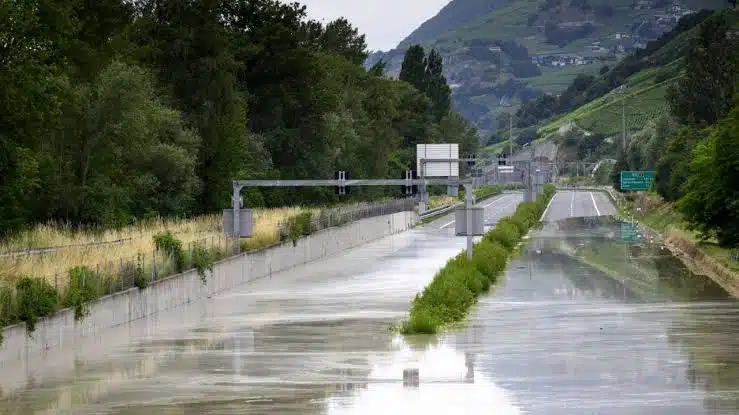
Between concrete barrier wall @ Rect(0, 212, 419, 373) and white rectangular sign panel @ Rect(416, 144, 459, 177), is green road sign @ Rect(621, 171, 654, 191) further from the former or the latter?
concrete barrier wall @ Rect(0, 212, 419, 373)

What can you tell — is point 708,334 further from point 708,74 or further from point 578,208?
point 578,208

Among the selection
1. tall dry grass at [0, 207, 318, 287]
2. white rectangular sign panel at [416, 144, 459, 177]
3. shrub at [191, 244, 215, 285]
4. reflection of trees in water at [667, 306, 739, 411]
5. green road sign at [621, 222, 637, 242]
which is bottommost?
green road sign at [621, 222, 637, 242]

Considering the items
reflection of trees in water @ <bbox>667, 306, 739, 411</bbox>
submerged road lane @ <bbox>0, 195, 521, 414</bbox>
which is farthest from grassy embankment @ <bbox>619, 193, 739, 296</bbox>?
submerged road lane @ <bbox>0, 195, 521, 414</bbox>

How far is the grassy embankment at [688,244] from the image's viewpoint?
182ft

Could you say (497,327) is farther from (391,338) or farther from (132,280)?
(132,280)

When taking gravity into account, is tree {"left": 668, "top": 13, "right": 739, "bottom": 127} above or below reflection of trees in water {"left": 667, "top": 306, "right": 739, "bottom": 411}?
above

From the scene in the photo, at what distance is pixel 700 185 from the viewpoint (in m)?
66.9

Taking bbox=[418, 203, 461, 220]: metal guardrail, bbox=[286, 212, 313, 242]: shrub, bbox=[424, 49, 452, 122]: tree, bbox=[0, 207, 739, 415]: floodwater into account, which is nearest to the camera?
bbox=[0, 207, 739, 415]: floodwater

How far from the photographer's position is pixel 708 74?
129875 millimetres

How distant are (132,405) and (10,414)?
1.72 metres

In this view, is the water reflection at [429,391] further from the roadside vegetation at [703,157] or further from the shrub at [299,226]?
the shrub at [299,226]

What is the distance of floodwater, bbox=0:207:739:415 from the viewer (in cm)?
2261

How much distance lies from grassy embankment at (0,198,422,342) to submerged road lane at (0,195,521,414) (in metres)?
1.08

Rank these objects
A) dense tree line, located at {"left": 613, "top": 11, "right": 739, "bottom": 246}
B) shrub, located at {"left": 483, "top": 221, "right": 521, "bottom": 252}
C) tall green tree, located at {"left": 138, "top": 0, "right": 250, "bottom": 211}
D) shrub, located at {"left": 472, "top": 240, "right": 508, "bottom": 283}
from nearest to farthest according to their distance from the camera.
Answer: shrub, located at {"left": 472, "top": 240, "right": 508, "bottom": 283} < dense tree line, located at {"left": 613, "top": 11, "right": 739, "bottom": 246} < shrub, located at {"left": 483, "top": 221, "right": 521, "bottom": 252} < tall green tree, located at {"left": 138, "top": 0, "right": 250, "bottom": 211}
